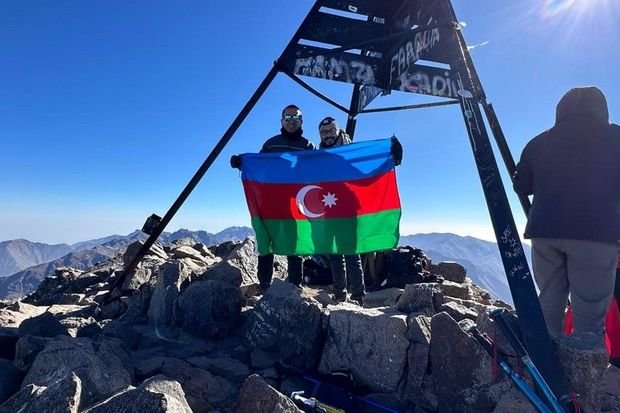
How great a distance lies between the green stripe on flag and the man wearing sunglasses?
0.99ft

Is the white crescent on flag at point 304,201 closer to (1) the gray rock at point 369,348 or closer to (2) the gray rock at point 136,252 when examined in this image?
(1) the gray rock at point 369,348

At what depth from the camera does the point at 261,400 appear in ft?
10.3

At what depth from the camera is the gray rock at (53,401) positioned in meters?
2.67

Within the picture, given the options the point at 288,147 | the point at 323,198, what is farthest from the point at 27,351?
the point at 288,147

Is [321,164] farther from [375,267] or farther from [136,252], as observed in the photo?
[136,252]

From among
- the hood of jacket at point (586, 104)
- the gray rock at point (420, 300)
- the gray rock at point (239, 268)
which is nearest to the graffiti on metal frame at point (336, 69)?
the gray rock at point (239, 268)

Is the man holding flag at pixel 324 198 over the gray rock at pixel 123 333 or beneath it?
over

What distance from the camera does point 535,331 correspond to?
3.54 m

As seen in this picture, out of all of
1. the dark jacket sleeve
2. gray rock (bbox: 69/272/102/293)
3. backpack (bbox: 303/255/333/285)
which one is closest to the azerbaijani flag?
backpack (bbox: 303/255/333/285)

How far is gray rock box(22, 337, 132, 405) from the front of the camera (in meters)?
3.42

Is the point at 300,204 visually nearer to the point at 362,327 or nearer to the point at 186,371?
the point at 362,327

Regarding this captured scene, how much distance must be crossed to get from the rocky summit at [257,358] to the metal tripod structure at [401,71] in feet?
2.71

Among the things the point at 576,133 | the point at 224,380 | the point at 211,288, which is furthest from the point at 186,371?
the point at 576,133

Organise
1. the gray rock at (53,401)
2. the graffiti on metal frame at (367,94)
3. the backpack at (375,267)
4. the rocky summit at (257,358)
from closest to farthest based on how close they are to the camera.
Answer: the gray rock at (53,401) → the rocky summit at (257,358) → the graffiti on metal frame at (367,94) → the backpack at (375,267)
